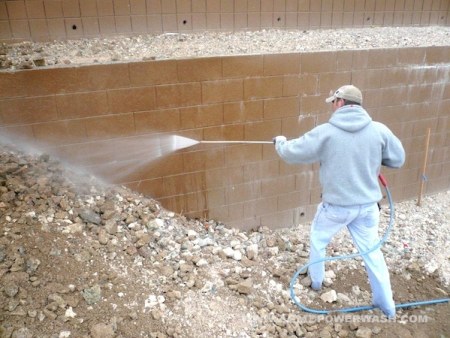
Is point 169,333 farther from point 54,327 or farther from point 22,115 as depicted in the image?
point 22,115

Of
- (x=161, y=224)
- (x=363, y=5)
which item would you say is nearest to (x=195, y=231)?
(x=161, y=224)

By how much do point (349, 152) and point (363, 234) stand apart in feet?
2.64

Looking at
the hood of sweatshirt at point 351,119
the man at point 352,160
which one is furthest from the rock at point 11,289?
the hood of sweatshirt at point 351,119

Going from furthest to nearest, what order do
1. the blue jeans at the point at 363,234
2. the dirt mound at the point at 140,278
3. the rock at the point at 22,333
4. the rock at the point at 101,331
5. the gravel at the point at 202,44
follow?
the gravel at the point at 202,44 < the blue jeans at the point at 363,234 < the dirt mound at the point at 140,278 < the rock at the point at 101,331 < the rock at the point at 22,333

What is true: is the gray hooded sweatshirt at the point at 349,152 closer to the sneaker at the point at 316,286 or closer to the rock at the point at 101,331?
the sneaker at the point at 316,286

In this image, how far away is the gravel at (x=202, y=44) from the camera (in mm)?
4230

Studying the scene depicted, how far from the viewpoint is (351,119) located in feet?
11.2

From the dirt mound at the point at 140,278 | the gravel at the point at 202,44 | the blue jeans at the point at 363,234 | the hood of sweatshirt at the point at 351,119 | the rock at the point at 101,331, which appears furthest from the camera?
the gravel at the point at 202,44

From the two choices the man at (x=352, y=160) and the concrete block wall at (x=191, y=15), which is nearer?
the man at (x=352, y=160)

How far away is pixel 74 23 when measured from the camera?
456 centimetres

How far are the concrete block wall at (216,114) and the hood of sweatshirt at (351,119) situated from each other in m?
1.40

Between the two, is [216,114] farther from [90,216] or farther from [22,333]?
[22,333]

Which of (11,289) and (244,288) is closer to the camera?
(11,289)

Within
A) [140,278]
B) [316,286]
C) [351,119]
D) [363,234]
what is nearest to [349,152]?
[351,119]
